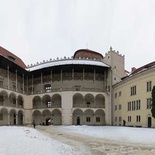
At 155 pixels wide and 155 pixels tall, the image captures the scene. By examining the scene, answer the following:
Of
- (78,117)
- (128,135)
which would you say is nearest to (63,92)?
(78,117)

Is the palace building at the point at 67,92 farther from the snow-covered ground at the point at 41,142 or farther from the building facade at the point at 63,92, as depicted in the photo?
the snow-covered ground at the point at 41,142

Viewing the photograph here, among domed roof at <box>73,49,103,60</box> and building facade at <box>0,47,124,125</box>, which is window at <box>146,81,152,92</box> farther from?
domed roof at <box>73,49,103,60</box>

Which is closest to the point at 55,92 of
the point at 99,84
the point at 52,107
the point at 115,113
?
the point at 52,107

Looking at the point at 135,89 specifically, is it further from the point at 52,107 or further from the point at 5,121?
the point at 5,121

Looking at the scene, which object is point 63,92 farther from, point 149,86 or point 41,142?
point 41,142

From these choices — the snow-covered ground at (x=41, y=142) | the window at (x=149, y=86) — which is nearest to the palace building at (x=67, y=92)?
the window at (x=149, y=86)

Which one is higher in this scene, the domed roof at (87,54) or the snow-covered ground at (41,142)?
the domed roof at (87,54)

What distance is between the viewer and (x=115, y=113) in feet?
167

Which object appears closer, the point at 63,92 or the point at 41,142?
the point at 41,142

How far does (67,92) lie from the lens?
5128cm

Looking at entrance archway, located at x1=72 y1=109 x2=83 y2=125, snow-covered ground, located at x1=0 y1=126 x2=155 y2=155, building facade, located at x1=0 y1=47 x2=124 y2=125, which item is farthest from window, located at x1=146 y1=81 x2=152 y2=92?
entrance archway, located at x1=72 y1=109 x2=83 y2=125

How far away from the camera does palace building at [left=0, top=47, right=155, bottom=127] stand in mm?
47859

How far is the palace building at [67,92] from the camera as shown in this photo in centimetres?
4786

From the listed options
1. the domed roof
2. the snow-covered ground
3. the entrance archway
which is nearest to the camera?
the snow-covered ground
